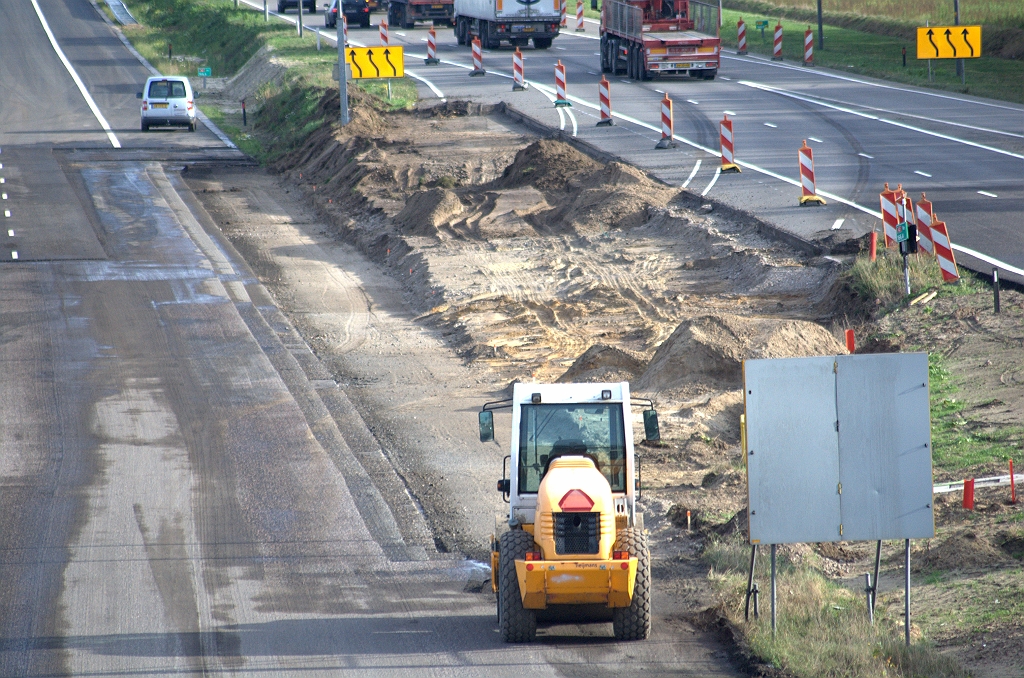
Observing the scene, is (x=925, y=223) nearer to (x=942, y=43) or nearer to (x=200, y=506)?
(x=200, y=506)

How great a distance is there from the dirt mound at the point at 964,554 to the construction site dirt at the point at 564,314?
0.9 inches

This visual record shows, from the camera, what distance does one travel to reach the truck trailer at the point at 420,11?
60.1 meters

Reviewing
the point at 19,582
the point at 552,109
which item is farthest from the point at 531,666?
the point at 552,109

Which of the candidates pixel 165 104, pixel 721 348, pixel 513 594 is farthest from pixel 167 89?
pixel 513 594

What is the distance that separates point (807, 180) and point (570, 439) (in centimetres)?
1539

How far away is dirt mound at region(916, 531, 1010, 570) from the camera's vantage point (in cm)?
977

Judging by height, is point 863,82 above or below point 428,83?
below

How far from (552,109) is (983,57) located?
19.0 m

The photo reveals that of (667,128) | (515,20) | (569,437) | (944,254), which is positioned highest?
Result: (515,20)

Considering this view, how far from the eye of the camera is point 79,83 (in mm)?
48500

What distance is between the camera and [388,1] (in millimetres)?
64000

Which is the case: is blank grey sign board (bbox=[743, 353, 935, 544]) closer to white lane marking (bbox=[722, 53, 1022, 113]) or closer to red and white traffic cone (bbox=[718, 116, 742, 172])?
red and white traffic cone (bbox=[718, 116, 742, 172])

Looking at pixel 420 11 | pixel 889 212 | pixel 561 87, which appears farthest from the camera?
pixel 420 11

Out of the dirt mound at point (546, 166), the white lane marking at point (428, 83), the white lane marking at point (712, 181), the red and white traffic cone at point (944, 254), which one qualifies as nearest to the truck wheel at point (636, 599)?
the red and white traffic cone at point (944, 254)
